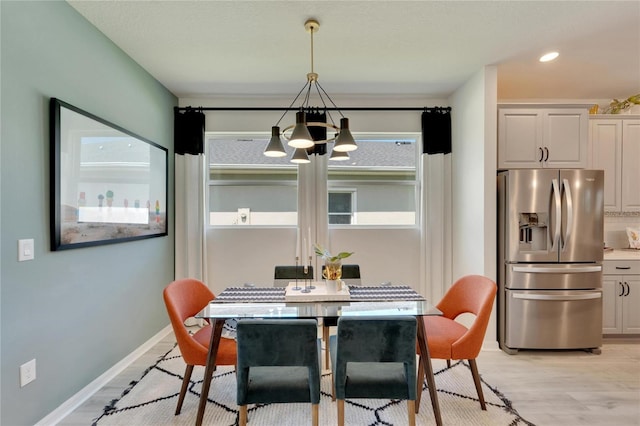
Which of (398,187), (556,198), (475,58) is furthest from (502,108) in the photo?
(398,187)

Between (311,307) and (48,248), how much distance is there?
64.6 inches

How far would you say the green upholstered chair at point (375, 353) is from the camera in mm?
1549

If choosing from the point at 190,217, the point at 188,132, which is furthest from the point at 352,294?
the point at 188,132

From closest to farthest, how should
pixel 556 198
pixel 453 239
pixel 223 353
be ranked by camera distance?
pixel 223 353
pixel 556 198
pixel 453 239

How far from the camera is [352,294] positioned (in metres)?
2.25

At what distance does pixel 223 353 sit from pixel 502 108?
3191 mm

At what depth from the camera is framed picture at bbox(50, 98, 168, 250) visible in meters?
2.00

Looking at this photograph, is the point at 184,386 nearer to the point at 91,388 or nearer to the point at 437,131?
the point at 91,388

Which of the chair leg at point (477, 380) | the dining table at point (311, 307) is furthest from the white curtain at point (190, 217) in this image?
the chair leg at point (477, 380)

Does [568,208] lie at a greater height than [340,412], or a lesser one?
greater

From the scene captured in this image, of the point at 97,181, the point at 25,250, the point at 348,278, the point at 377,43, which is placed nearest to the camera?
the point at 25,250

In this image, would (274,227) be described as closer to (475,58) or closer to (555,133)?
(475,58)

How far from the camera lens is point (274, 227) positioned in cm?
383

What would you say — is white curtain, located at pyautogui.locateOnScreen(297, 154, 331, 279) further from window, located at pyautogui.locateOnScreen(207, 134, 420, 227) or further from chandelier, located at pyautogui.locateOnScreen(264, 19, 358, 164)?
chandelier, located at pyautogui.locateOnScreen(264, 19, 358, 164)
